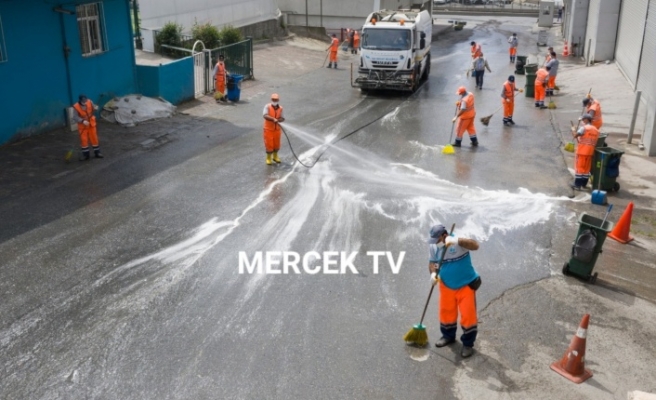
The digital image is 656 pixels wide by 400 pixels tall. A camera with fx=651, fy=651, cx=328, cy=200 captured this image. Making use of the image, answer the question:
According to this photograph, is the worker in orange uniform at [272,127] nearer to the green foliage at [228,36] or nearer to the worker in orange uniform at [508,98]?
the worker in orange uniform at [508,98]

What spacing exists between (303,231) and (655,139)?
9621mm

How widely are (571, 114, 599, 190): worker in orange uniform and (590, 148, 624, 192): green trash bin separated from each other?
0.42ft

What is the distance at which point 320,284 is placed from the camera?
891 cm

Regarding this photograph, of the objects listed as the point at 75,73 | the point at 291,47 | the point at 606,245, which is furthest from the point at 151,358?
the point at 291,47

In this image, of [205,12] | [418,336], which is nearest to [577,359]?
[418,336]

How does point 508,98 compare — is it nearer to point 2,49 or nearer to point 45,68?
point 45,68

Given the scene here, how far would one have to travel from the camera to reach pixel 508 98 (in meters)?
18.4

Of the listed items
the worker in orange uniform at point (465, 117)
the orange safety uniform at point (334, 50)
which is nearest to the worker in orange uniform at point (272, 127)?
the worker in orange uniform at point (465, 117)

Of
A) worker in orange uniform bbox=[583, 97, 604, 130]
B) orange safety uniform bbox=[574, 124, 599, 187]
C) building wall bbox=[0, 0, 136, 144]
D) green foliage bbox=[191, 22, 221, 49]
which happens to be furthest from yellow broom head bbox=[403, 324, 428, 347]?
green foliage bbox=[191, 22, 221, 49]

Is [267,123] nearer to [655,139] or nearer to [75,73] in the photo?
[75,73]

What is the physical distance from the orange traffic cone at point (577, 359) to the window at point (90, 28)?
50.5 feet

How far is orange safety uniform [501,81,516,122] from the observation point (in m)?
18.2

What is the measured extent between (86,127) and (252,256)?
6.55 m

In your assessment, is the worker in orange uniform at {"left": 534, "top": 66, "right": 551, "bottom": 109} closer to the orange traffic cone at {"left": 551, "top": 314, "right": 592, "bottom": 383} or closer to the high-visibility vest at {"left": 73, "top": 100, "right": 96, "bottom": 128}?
the high-visibility vest at {"left": 73, "top": 100, "right": 96, "bottom": 128}
